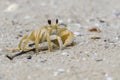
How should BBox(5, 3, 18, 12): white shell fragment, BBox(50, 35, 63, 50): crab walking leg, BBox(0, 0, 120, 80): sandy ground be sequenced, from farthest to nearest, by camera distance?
BBox(5, 3, 18, 12): white shell fragment
BBox(50, 35, 63, 50): crab walking leg
BBox(0, 0, 120, 80): sandy ground

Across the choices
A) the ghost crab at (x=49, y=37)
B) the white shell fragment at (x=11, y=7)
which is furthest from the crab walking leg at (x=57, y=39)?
the white shell fragment at (x=11, y=7)

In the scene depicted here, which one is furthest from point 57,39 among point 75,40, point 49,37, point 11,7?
point 11,7

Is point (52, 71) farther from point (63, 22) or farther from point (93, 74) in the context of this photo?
point (63, 22)

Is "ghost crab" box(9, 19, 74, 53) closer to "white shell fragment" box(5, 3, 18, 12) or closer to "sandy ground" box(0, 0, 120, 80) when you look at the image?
"sandy ground" box(0, 0, 120, 80)

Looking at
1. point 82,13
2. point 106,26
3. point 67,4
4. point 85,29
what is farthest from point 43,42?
point 67,4

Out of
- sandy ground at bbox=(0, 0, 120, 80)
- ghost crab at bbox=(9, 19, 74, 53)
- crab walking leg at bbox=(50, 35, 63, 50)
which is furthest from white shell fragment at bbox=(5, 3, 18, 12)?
crab walking leg at bbox=(50, 35, 63, 50)

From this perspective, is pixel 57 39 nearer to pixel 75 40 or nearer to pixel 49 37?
pixel 49 37

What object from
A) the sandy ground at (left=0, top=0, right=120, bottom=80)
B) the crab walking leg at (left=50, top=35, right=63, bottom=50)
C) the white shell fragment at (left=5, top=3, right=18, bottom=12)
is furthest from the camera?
the white shell fragment at (left=5, top=3, right=18, bottom=12)

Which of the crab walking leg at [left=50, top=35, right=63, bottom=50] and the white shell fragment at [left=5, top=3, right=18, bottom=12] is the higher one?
the crab walking leg at [left=50, top=35, right=63, bottom=50]
